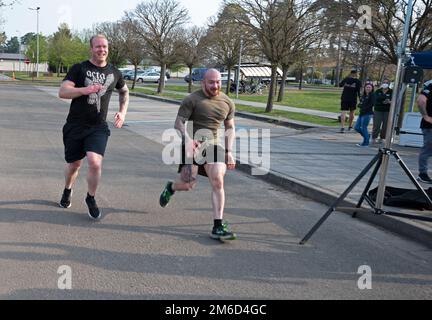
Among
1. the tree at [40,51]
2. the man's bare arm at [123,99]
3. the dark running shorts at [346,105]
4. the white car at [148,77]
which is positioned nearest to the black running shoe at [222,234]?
the man's bare arm at [123,99]

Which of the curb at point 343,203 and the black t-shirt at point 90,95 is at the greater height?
the black t-shirt at point 90,95

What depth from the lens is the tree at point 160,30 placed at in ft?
123

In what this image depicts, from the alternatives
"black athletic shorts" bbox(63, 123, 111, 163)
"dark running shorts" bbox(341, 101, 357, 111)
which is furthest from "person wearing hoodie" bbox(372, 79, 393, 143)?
"black athletic shorts" bbox(63, 123, 111, 163)

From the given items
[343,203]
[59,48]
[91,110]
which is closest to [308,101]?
[343,203]

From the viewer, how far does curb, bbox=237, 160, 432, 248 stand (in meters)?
5.50

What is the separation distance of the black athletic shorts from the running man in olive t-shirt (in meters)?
1.03

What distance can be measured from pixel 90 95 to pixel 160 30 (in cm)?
3355

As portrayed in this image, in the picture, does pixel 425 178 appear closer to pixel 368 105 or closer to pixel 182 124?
pixel 368 105

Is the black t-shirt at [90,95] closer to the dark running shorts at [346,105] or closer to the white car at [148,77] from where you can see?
the dark running shorts at [346,105]

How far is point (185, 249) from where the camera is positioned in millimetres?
4781

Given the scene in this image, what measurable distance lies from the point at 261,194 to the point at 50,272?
402 centimetres

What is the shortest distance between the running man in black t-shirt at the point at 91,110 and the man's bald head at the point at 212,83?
1.25 m

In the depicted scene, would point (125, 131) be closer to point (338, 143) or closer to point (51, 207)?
point (338, 143)

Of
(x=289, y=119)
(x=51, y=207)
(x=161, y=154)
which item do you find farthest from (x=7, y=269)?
(x=289, y=119)
